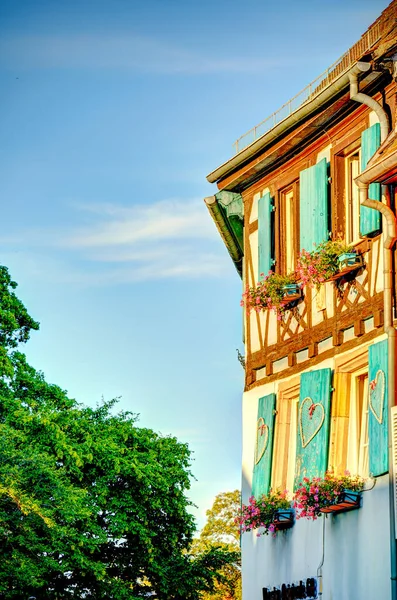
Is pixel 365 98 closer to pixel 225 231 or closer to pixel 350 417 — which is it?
pixel 350 417

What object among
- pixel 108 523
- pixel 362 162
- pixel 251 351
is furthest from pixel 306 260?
pixel 108 523

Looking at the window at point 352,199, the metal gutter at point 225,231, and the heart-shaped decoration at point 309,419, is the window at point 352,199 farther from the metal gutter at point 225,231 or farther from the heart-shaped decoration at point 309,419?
the metal gutter at point 225,231

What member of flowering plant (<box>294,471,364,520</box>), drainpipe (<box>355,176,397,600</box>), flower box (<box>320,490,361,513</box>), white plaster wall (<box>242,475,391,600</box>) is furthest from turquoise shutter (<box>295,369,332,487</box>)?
drainpipe (<box>355,176,397,600</box>)

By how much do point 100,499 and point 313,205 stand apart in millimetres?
17187

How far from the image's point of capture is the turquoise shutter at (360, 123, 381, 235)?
17016mm

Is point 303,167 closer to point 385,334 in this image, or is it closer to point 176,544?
point 385,334

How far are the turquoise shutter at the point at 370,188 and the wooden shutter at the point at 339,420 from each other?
2.19m

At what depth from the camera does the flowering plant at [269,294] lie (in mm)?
19172

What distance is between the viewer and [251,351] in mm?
20781

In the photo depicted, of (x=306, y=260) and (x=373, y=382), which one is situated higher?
(x=306, y=260)

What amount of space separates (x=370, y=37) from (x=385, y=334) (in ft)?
15.6

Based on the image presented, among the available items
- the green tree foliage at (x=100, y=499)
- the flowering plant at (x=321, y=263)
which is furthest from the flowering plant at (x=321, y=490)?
the green tree foliage at (x=100, y=499)

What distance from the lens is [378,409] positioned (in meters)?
16.4

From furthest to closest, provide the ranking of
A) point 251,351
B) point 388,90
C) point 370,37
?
point 251,351 < point 370,37 < point 388,90
